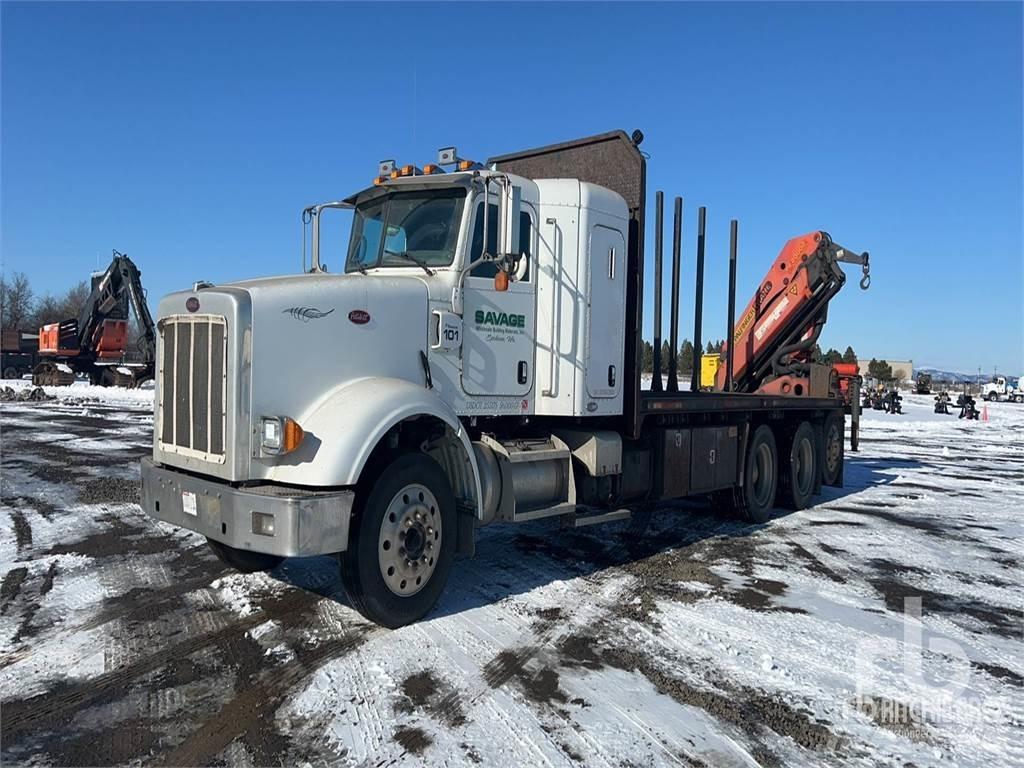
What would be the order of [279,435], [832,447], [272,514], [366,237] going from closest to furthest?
1. [272,514]
2. [279,435]
3. [366,237]
4. [832,447]


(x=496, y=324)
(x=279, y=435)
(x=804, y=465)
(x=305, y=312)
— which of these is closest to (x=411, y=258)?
(x=496, y=324)

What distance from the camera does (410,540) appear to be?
5000mm

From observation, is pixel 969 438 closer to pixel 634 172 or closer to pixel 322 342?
pixel 634 172

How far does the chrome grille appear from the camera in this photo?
15.3 feet

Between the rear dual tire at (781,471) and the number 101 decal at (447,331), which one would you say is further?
the rear dual tire at (781,471)

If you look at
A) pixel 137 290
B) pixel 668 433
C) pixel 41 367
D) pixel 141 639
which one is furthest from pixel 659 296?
pixel 41 367

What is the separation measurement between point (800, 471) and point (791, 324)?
2.96 m

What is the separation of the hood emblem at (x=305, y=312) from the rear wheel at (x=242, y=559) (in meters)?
2.18

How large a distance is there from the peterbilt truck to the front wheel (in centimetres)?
1

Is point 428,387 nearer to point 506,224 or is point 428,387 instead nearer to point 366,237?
point 506,224

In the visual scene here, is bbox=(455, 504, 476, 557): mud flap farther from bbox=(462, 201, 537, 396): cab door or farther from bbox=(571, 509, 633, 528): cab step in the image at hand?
bbox=(571, 509, 633, 528): cab step

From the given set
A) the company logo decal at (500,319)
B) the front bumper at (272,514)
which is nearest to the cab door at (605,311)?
the company logo decal at (500,319)

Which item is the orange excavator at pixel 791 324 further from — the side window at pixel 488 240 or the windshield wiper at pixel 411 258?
the windshield wiper at pixel 411 258

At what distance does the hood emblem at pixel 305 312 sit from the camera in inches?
186
